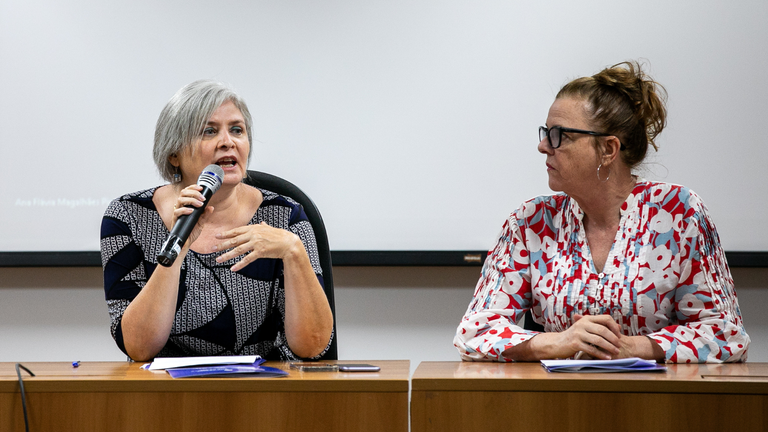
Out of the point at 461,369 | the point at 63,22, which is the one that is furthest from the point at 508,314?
the point at 63,22

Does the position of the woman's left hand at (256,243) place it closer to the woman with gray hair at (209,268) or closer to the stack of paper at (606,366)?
the woman with gray hair at (209,268)

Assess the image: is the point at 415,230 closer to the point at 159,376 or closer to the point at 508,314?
the point at 508,314

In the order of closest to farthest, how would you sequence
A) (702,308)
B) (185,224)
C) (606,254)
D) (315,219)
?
(185,224) → (702,308) → (606,254) → (315,219)

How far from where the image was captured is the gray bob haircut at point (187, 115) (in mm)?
1667

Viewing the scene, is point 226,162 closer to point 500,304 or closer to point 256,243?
point 256,243

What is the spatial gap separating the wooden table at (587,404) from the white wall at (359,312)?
51.8 inches

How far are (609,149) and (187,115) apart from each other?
101 cm

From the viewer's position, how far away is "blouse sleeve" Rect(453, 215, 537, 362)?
4.97 ft

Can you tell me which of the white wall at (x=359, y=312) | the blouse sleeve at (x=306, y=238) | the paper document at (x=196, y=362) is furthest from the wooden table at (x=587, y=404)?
the white wall at (x=359, y=312)

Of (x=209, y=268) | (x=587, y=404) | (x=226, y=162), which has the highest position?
(x=226, y=162)

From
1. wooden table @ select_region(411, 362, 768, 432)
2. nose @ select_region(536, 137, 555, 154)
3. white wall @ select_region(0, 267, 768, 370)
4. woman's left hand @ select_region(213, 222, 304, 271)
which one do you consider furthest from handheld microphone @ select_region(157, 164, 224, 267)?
white wall @ select_region(0, 267, 768, 370)

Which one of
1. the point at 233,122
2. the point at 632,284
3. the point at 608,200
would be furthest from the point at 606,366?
the point at 233,122

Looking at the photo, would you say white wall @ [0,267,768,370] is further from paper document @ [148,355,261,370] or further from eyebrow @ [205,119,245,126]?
paper document @ [148,355,261,370]

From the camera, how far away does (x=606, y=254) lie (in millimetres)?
1637
